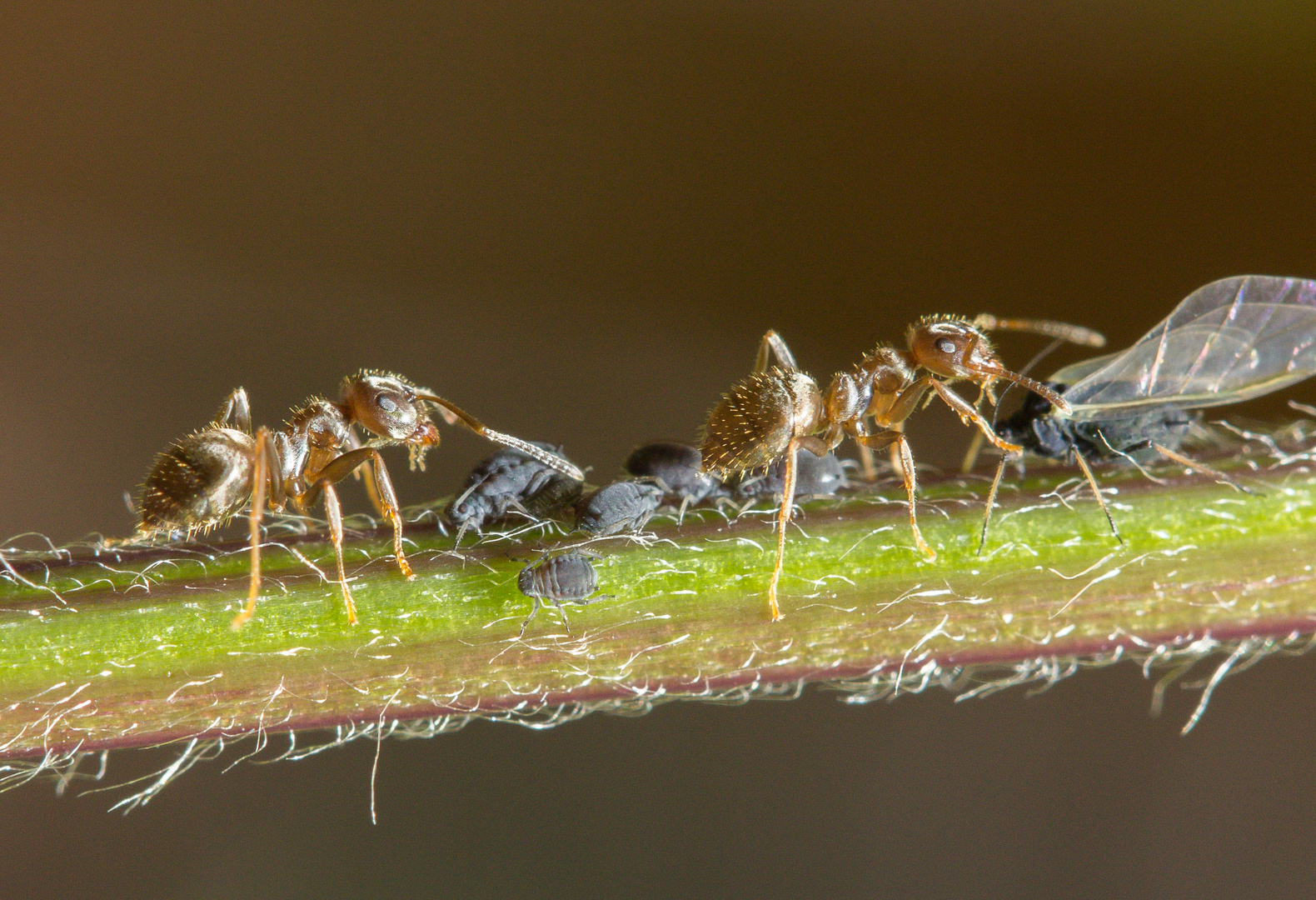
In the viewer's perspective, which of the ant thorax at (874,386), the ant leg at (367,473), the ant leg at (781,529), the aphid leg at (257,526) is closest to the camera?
the aphid leg at (257,526)

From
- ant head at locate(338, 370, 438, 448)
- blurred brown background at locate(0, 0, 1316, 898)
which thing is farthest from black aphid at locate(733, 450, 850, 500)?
blurred brown background at locate(0, 0, 1316, 898)

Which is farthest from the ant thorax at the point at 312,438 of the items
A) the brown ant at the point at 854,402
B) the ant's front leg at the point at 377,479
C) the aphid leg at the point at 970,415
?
the aphid leg at the point at 970,415

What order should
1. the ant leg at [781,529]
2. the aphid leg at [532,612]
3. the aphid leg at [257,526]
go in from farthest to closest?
the ant leg at [781,529] → the aphid leg at [532,612] → the aphid leg at [257,526]

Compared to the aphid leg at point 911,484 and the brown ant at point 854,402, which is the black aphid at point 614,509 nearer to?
the brown ant at point 854,402

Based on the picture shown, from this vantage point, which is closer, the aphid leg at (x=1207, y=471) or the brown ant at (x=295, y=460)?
the brown ant at (x=295, y=460)

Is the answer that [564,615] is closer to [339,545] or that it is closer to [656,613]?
[656,613]

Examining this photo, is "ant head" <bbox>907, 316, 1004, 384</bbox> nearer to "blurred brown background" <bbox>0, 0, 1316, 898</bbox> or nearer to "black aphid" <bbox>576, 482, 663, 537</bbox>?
"black aphid" <bbox>576, 482, 663, 537</bbox>
